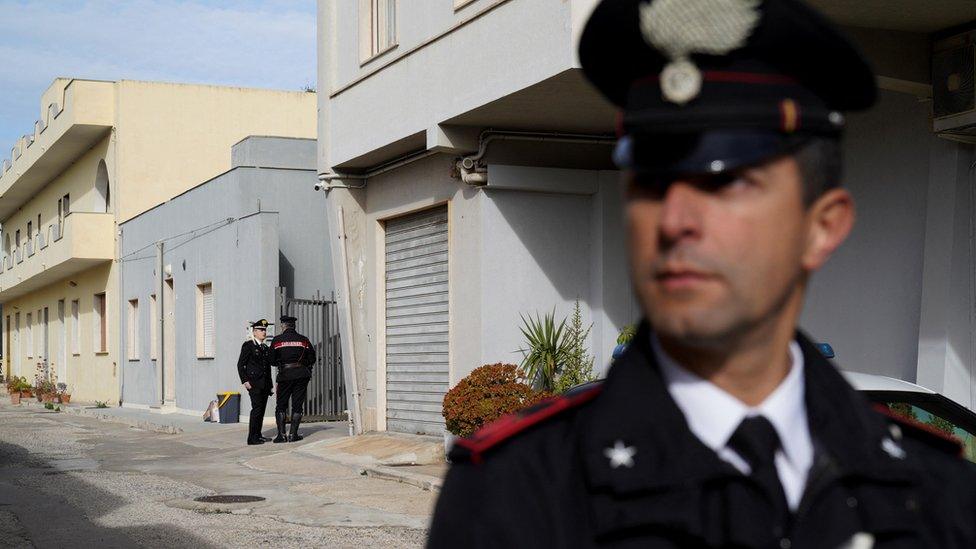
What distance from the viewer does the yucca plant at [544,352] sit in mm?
14289

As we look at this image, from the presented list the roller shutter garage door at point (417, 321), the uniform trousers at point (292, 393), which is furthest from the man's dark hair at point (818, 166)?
the uniform trousers at point (292, 393)

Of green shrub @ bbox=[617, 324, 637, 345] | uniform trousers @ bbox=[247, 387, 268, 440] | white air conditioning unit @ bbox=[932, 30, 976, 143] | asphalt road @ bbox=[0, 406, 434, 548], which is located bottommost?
asphalt road @ bbox=[0, 406, 434, 548]

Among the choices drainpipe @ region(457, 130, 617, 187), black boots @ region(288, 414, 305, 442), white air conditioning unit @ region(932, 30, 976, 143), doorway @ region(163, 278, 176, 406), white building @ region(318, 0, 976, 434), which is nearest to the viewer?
white air conditioning unit @ region(932, 30, 976, 143)

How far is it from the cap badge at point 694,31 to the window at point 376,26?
15.3 metres

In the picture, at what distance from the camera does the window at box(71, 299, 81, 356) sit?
40.2 m

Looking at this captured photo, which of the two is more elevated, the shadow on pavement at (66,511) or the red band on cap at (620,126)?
the red band on cap at (620,126)

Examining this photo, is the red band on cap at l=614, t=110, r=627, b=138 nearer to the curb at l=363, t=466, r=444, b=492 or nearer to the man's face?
the man's face

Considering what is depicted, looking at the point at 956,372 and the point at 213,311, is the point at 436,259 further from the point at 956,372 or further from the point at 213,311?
the point at 213,311

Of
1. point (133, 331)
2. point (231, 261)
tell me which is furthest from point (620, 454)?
point (133, 331)

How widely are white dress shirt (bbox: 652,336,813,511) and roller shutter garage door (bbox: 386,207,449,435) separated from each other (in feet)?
47.4

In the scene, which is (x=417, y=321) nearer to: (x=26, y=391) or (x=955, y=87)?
(x=955, y=87)

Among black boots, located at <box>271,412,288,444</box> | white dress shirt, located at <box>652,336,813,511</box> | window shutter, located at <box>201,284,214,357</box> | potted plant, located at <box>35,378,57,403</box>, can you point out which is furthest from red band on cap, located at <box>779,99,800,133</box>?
potted plant, located at <box>35,378,57,403</box>

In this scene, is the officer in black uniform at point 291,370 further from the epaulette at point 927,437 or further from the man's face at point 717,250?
the man's face at point 717,250

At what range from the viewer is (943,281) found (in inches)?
420
